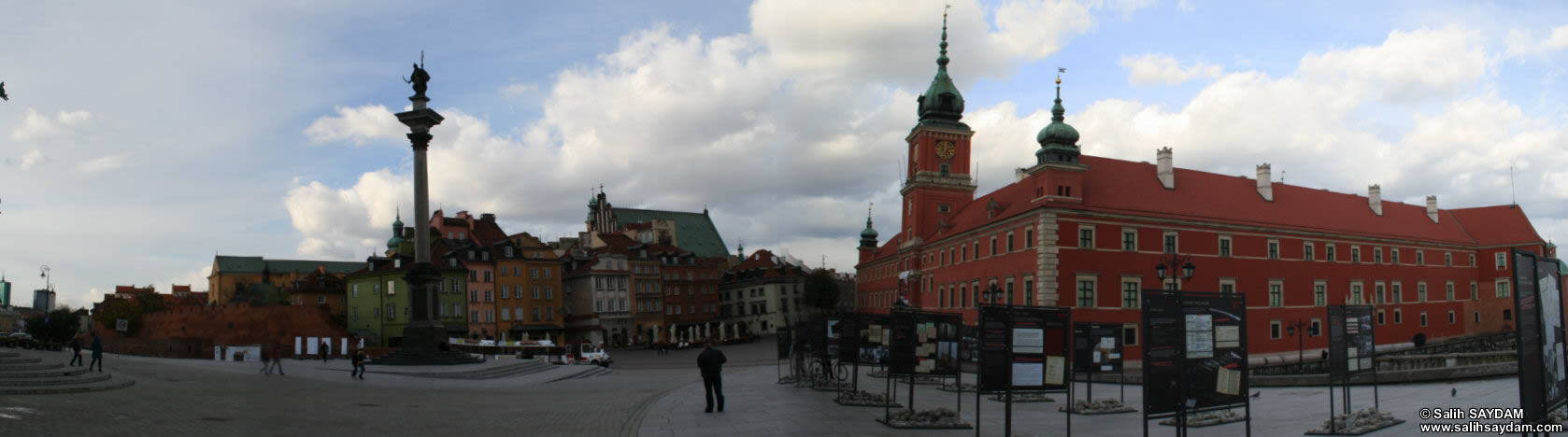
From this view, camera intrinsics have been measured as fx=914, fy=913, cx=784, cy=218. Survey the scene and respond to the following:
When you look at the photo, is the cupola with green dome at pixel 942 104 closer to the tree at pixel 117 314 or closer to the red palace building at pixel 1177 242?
the red palace building at pixel 1177 242

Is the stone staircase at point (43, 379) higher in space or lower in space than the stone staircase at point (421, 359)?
higher

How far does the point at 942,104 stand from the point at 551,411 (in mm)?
61392

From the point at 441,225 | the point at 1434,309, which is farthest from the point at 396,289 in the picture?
the point at 1434,309

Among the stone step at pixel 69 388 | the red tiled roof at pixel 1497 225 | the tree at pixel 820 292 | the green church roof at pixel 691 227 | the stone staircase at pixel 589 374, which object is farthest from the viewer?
the green church roof at pixel 691 227

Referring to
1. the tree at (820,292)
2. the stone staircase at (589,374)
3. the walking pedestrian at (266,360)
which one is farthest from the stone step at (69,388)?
Answer: the tree at (820,292)

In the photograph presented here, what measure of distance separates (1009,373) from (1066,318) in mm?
1486

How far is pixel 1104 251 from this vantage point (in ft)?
167

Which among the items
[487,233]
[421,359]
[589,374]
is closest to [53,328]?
[487,233]

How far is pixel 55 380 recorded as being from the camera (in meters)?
21.4

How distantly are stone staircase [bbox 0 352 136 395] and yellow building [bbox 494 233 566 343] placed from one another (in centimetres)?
5459

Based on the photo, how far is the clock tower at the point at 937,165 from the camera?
75.4 meters

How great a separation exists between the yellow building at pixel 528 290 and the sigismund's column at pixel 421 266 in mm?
38064

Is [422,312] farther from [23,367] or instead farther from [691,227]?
[691,227]

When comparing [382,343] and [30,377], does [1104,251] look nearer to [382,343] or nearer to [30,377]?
[30,377]
